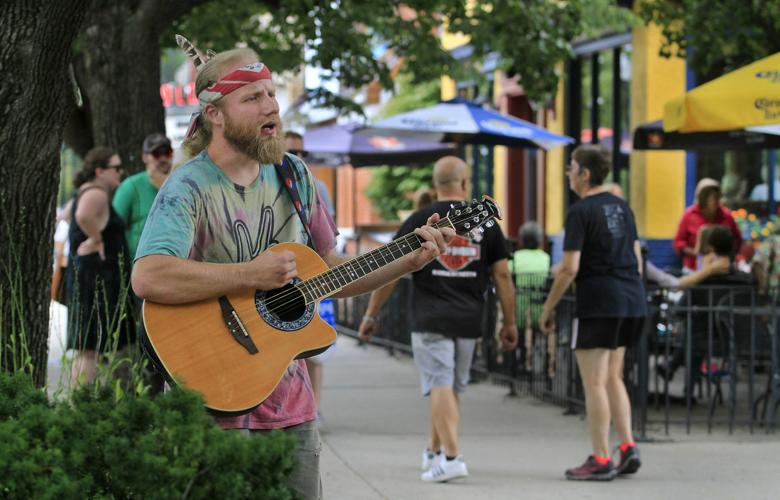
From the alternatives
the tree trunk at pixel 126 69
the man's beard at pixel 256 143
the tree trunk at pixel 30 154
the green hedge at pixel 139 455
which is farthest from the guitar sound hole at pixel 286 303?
the tree trunk at pixel 126 69

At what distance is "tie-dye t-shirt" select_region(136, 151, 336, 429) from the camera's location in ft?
12.8

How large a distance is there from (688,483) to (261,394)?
4.64 m

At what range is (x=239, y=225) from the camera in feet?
13.3

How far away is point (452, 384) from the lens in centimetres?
802

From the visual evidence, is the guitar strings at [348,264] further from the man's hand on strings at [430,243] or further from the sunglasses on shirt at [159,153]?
the sunglasses on shirt at [159,153]

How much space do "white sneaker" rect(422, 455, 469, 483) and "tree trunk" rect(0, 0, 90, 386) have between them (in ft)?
9.14

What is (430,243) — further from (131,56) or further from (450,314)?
(131,56)

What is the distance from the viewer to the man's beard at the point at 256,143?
4.03 m

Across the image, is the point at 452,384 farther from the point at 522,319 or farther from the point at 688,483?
the point at 522,319

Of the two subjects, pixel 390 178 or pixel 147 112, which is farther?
pixel 390 178

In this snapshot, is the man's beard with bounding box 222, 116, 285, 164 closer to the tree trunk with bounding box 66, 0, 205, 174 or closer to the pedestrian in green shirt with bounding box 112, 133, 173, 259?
the pedestrian in green shirt with bounding box 112, 133, 173, 259

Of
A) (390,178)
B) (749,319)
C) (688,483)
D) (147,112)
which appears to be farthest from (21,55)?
(390,178)

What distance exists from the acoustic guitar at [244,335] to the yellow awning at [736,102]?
573 centimetres

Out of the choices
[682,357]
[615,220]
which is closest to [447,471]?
[615,220]
